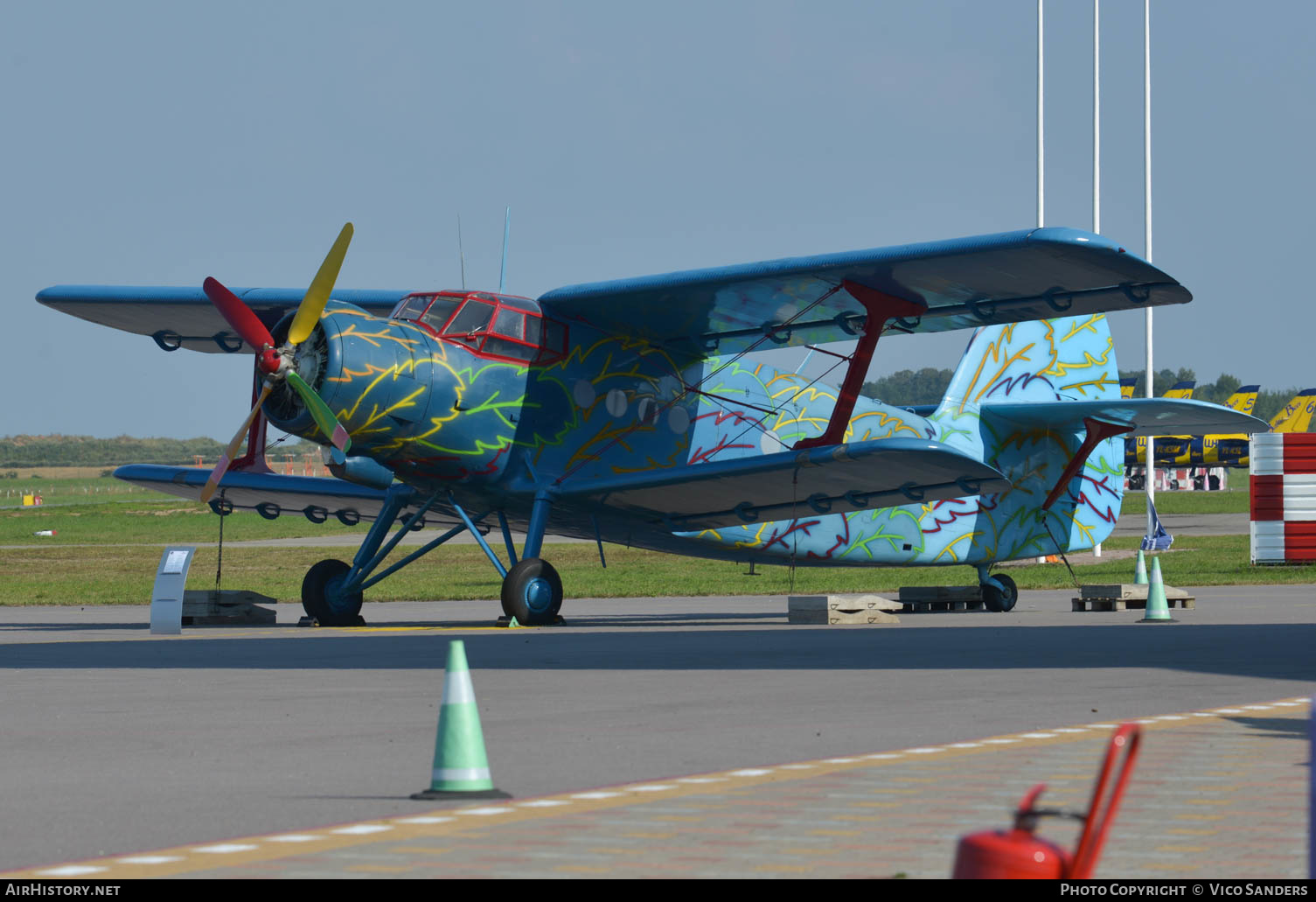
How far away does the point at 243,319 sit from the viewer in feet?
60.5

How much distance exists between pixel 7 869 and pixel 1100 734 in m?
5.62

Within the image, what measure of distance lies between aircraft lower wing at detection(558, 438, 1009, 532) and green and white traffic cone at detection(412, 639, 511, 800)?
1217 cm

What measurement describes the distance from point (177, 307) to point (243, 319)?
5.55m

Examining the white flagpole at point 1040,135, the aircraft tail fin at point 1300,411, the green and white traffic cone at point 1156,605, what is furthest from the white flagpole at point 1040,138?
the aircraft tail fin at point 1300,411

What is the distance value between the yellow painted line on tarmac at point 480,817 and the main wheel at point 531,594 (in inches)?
433

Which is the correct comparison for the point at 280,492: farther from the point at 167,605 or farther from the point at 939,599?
the point at 939,599

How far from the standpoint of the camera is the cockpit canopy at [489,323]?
19.6m

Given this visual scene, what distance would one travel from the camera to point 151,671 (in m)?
14.1

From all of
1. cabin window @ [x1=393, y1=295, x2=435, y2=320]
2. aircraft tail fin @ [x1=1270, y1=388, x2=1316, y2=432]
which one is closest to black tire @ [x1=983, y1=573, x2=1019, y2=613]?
cabin window @ [x1=393, y1=295, x2=435, y2=320]

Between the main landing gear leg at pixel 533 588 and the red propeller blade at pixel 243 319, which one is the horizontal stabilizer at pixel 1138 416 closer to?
the main landing gear leg at pixel 533 588

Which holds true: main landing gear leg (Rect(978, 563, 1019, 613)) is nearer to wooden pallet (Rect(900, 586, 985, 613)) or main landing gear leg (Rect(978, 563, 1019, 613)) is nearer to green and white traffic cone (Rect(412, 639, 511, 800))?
wooden pallet (Rect(900, 586, 985, 613))

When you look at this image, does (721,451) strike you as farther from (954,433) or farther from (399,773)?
(399,773)

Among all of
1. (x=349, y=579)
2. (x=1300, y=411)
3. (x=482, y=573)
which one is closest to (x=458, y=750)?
(x=349, y=579)

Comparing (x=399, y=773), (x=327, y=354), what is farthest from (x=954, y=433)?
(x=399, y=773)
